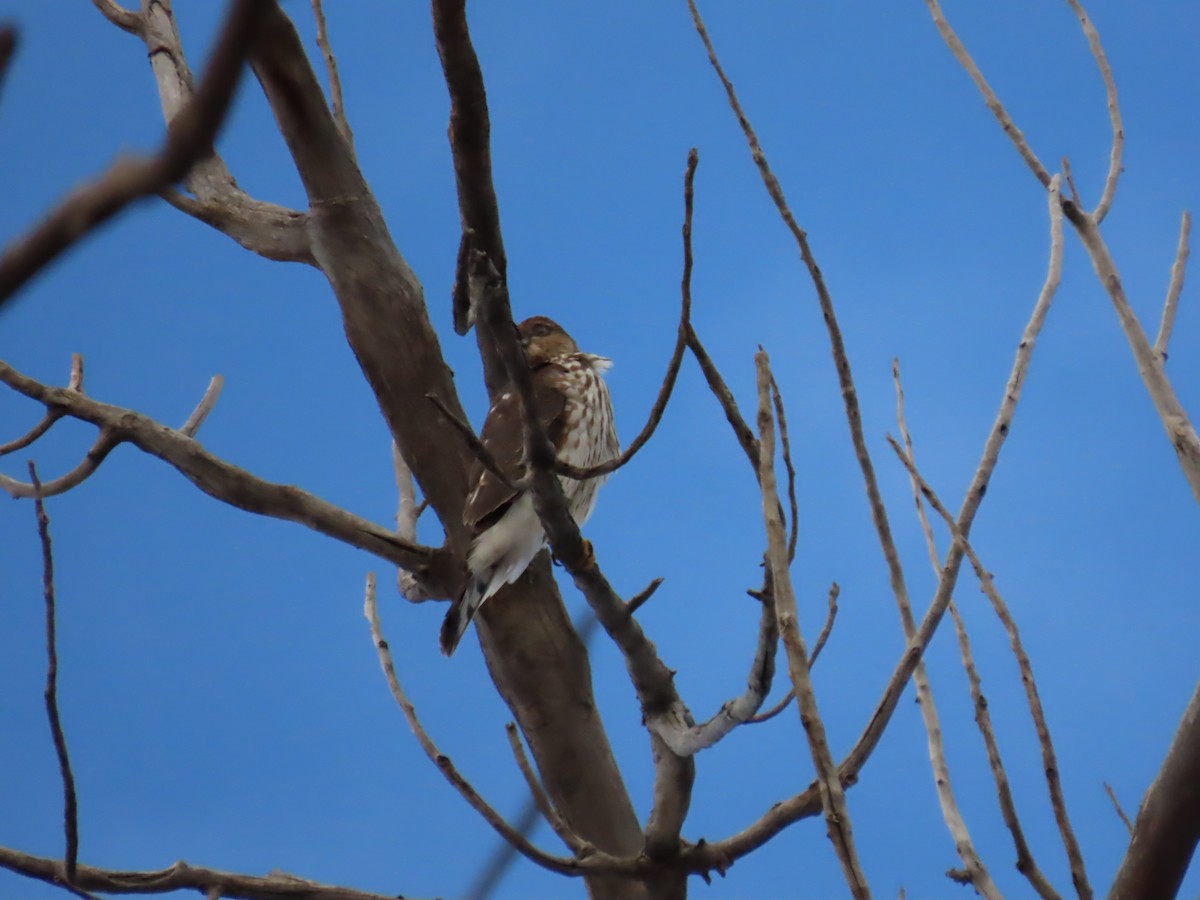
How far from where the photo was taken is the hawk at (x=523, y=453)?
10.9 feet

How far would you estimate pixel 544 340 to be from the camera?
5.18 m

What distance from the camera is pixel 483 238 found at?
287cm

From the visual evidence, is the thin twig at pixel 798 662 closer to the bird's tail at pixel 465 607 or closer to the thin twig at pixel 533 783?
the thin twig at pixel 533 783

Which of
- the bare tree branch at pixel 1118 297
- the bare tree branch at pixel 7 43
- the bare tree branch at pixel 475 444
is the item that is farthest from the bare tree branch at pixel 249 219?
the bare tree branch at pixel 7 43

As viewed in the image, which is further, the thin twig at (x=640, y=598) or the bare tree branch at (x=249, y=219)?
the bare tree branch at (x=249, y=219)

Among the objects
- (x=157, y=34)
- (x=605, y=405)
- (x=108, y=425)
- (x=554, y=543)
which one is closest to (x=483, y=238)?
(x=554, y=543)

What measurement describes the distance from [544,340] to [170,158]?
4592 mm

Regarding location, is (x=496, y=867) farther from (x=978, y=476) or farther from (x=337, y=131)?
(x=337, y=131)

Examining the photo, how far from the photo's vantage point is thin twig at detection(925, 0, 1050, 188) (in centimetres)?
259

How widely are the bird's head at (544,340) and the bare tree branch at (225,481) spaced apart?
1901 mm

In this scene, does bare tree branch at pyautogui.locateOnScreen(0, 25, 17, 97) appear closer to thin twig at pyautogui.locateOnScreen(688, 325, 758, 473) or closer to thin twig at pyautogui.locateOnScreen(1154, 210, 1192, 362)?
thin twig at pyautogui.locateOnScreen(688, 325, 758, 473)

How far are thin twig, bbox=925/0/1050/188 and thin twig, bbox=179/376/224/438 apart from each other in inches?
83.1

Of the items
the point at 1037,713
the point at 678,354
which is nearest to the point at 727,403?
the point at 678,354

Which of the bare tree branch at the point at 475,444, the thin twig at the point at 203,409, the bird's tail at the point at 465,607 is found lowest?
the bare tree branch at the point at 475,444
